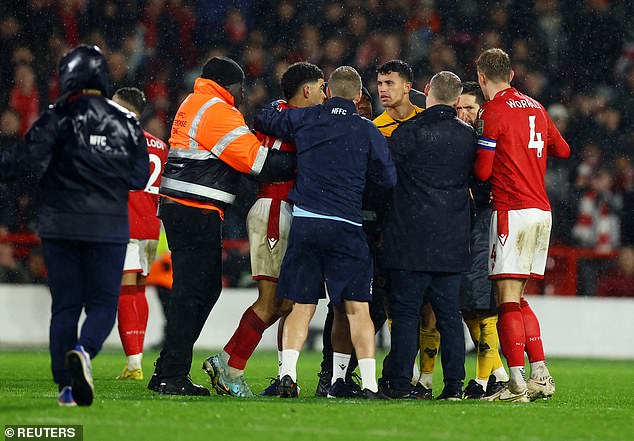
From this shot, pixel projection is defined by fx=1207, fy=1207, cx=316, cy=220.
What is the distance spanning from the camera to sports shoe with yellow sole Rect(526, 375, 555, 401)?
8.83 m

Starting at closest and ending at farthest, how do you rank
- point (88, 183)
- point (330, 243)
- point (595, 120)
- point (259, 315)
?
point (88, 183) → point (330, 243) → point (259, 315) → point (595, 120)

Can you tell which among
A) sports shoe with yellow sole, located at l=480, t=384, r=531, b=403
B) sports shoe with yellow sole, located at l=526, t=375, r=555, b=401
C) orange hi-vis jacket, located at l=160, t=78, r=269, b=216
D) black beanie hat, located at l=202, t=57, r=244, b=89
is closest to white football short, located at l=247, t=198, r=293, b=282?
orange hi-vis jacket, located at l=160, t=78, r=269, b=216

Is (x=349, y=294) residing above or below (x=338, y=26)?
below

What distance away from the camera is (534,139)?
Result: 8.84m

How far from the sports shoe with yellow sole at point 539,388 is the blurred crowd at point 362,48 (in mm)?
7579

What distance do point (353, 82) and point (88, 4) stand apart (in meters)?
10.9

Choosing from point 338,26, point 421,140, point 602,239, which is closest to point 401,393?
point 421,140

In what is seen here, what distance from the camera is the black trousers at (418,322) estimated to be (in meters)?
8.28

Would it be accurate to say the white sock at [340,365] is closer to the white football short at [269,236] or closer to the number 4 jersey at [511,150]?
the white football short at [269,236]

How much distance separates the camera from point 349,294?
8094mm

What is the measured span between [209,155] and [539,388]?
2.95m

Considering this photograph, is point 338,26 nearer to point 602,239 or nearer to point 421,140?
point 602,239

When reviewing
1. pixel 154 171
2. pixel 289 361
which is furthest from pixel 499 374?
pixel 154 171

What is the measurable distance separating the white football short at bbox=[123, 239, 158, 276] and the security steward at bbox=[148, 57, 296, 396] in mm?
2262
